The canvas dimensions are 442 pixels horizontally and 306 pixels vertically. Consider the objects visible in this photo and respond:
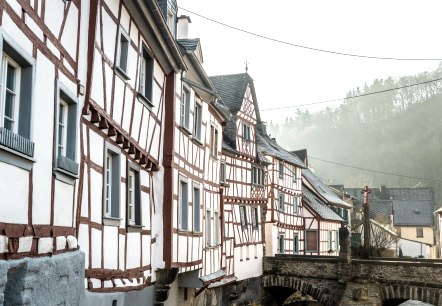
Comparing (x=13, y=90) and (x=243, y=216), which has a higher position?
(x=13, y=90)

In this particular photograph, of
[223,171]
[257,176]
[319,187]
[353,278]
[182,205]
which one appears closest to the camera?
[182,205]

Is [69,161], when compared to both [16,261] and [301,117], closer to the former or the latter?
[16,261]

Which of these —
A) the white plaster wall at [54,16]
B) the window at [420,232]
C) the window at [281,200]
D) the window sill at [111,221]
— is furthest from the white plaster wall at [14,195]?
the window at [420,232]

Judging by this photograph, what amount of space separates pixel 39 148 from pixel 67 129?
1109 millimetres

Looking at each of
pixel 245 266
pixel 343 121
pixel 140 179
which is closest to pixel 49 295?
pixel 140 179

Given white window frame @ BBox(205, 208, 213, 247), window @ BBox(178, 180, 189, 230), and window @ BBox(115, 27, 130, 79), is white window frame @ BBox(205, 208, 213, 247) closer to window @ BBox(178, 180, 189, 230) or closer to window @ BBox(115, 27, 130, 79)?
window @ BBox(178, 180, 189, 230)

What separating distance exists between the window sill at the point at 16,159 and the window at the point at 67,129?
97 centimetres

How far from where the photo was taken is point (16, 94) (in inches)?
208

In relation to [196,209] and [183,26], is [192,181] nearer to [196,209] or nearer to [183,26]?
[196,209]

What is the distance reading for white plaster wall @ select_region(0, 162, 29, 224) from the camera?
4836mm

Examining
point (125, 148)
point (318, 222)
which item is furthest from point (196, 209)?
point (318, 222)

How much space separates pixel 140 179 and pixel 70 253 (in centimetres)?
404

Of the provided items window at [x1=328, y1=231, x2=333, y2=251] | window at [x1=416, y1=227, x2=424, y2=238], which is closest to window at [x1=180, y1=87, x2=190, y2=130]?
window at [x1=328, y1=231, x2=333, y2=251]

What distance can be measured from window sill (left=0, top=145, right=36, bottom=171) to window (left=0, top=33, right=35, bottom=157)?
36 mm
